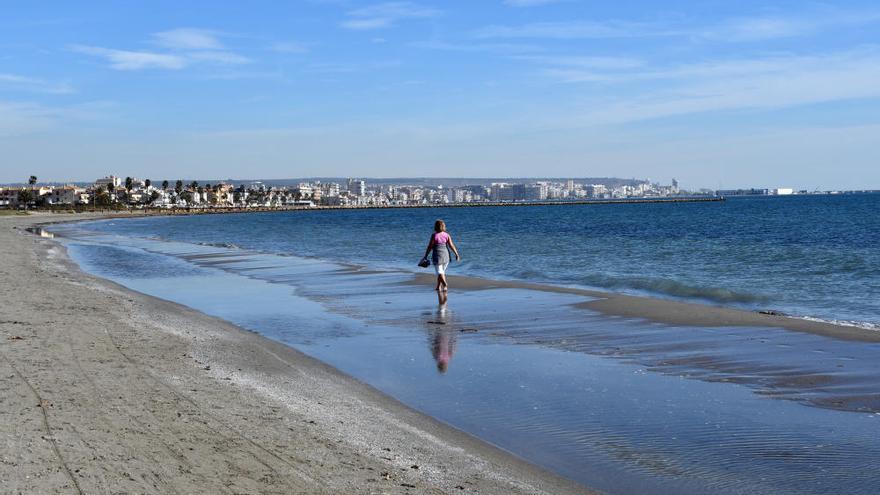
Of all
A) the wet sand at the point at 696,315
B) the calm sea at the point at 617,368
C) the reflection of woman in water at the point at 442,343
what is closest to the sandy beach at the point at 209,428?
the calm sea at the point at 617,368

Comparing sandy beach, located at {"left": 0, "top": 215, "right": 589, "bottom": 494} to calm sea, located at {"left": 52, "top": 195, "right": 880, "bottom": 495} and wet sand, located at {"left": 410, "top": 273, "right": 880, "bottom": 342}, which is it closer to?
calm sea, located at {"left": 52, "top": 195, "right": 880, "bottom": 495}

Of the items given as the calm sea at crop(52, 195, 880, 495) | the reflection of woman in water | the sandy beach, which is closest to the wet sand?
the calm sea at crop(52, 195, 880, 495)

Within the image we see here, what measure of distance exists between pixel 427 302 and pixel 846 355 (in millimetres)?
9717

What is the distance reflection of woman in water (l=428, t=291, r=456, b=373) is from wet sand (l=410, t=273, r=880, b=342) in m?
3.82

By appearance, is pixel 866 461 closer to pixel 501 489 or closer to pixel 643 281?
pixel 501 489

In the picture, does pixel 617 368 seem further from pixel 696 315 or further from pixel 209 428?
pixel 696 315

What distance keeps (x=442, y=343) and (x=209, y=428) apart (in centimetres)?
628

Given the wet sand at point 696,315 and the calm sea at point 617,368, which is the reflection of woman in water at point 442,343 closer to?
the calm sea at point 617,368

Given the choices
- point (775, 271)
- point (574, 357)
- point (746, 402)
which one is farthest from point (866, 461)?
point (775, 271)

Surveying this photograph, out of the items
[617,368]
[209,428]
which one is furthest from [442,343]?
[209,428]

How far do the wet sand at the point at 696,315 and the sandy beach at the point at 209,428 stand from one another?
795 cm

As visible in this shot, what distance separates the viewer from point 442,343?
527 inches

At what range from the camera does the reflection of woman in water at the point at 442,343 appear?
11820 mm

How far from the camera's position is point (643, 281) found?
25500 millimetres
